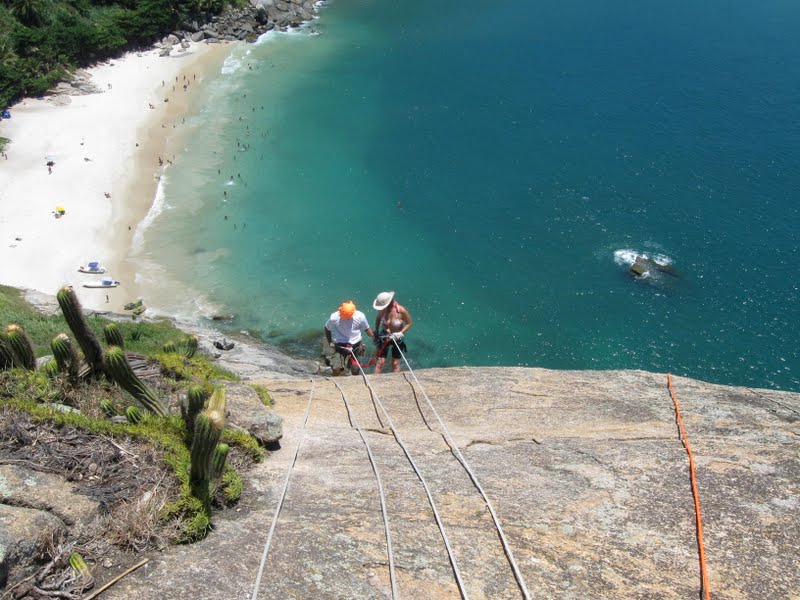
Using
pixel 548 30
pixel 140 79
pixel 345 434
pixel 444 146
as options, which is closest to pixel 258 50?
pixel 140 79

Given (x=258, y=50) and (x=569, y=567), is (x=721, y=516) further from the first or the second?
(x=258, y=50)

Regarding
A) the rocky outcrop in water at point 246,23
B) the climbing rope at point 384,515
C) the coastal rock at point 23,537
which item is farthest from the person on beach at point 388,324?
the rocky outcrop in water at point 246,23

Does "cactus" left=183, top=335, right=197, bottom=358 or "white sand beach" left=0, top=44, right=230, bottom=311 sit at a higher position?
"cactus" left=183, top=335, right=197, bottom=358

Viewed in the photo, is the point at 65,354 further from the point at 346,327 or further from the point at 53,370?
the point at 346,327

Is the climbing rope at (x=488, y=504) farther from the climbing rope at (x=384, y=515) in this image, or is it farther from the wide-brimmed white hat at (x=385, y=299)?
the wide-brimmed white hat at (x=385, y=299)

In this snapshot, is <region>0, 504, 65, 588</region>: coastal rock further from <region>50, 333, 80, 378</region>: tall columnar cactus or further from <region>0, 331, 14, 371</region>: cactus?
<region>0, 331, 14, 371</region>: cactus

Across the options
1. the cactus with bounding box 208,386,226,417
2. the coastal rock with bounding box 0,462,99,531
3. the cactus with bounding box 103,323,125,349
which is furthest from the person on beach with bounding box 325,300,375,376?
the coastal rock with bounding box 0,462,99,531

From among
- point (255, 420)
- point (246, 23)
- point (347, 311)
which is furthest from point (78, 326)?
point (246, 23)
